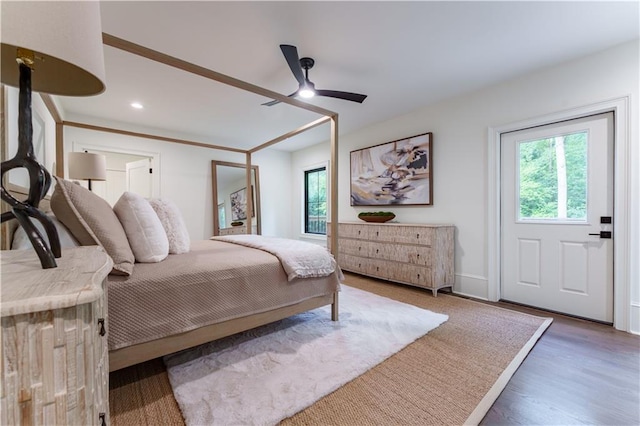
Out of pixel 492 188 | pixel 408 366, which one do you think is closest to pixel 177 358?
pixel 408 366

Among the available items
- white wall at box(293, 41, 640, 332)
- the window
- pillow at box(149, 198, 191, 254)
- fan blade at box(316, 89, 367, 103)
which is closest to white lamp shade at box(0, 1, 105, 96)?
pillow at box(149, 198, 191, 254)

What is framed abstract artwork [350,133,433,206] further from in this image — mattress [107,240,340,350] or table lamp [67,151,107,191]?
table lamp [67,151,107,191]

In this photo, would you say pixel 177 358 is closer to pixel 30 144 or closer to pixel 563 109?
pixel 30 144

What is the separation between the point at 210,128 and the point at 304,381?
4113mm

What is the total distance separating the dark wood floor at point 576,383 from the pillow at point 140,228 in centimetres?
206

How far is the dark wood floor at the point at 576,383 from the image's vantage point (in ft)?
4.44

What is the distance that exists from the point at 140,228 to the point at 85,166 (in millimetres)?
1996

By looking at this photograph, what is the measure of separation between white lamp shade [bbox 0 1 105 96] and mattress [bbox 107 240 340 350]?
0.90 metres

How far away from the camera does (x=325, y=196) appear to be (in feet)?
18.0

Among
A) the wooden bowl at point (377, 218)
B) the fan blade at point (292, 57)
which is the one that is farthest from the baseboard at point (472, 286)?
the fan blade at point (292, 57)

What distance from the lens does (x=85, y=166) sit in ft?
9.57

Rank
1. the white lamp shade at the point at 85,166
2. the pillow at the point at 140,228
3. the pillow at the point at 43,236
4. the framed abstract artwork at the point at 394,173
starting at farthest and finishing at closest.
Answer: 1. the framed abstract artwork at the point at 394,173
2. the white lamp shade at the point at 85,166
3. the pillow at the point at 140,228
4. the pillow at the point at 43,236

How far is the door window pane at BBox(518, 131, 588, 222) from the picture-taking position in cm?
255

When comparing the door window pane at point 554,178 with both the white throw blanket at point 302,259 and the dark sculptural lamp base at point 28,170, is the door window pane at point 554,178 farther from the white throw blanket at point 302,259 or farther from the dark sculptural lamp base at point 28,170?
the dark sculptural lamp base at point 28,170
